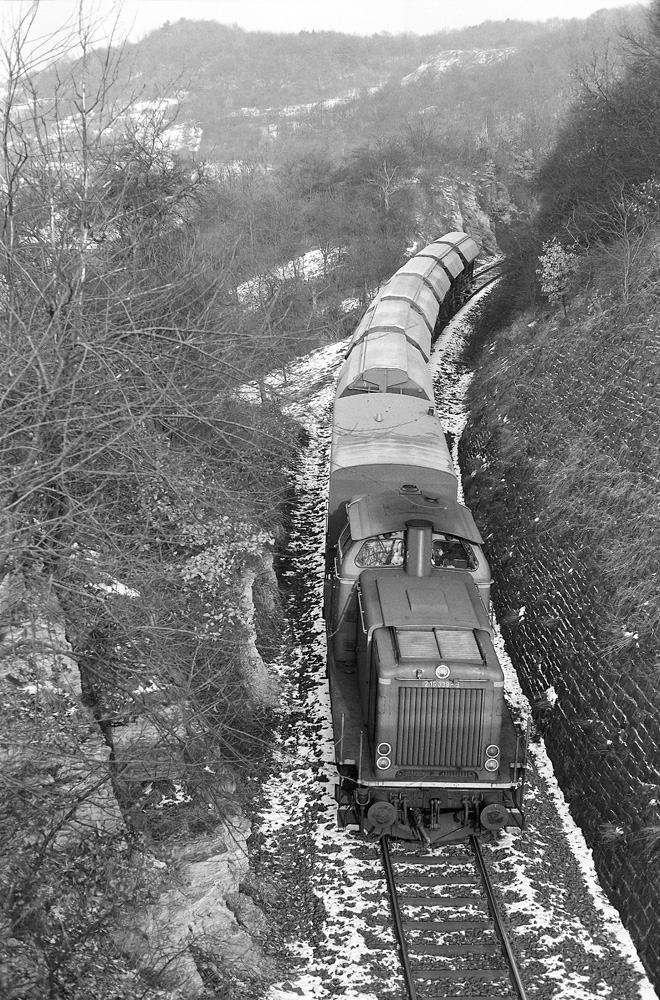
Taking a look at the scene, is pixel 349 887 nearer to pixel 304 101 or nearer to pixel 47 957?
pixel 47 957

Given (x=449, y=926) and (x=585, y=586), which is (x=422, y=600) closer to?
(x=449, y=926)

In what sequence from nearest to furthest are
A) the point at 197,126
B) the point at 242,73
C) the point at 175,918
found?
1. the point at 175,918
2. the point at 197,126
3. the point at 242,73

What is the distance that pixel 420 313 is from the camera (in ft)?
82.3

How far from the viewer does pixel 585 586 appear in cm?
1387

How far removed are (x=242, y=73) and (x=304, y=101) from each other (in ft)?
42.9

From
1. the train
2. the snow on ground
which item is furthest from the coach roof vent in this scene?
the snow on ground

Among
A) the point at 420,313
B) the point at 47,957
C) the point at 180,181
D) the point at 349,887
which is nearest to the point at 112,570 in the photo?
the point at 47,957

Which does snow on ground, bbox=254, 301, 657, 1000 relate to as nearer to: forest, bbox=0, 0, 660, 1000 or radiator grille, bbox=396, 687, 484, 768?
forest, bbox=0, 0, 660, 1000

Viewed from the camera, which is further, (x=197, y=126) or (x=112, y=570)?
(x=197, y=126)

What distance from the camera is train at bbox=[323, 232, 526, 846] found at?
31.5 feet

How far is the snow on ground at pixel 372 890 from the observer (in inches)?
337

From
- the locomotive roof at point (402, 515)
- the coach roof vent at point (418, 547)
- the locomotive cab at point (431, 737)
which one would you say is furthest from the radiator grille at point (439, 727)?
the locomotive roof at point (402, 515)

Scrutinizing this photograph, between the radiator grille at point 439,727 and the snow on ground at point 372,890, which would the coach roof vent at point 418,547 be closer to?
the radiator grille at point 439,727

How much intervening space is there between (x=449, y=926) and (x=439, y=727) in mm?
2170
